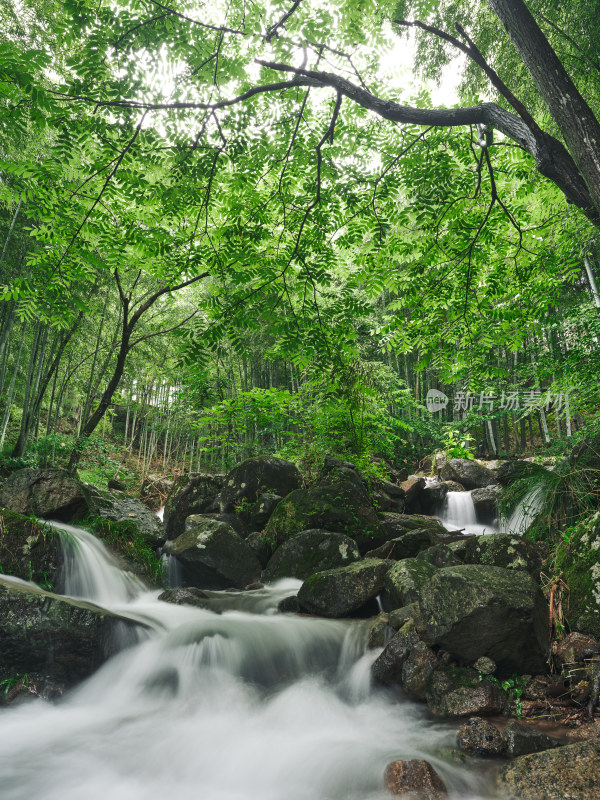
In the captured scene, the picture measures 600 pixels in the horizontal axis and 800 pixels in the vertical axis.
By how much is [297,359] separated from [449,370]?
2.07m

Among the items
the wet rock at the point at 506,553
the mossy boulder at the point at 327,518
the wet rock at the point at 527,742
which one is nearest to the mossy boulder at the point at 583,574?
the wet rock at the point at 506,553

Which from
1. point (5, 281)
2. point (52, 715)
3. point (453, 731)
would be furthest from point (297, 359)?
point (5, 281)

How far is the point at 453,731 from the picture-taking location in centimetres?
295

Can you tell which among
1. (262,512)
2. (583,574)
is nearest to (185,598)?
(262,512)

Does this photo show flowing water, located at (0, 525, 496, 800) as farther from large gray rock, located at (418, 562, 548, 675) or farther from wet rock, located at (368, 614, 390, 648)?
large gray rock, located at (418, 562, 548, 675)

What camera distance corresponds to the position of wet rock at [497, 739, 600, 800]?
6.66 ft

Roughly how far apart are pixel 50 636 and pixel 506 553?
178 inches

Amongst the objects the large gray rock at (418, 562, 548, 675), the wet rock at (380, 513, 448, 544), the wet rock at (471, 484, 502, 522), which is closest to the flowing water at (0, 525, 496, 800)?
the large gray rock at (418, 562, 548, 675)

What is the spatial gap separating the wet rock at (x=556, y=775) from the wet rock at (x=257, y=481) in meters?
6.01

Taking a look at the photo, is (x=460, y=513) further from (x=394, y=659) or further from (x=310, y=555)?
(x=394, y=659)

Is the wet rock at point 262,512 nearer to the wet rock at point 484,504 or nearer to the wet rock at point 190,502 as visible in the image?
the wet rock at point 190,502

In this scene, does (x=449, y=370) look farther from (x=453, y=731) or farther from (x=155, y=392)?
(x=155, y=392)

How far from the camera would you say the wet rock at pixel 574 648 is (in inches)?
121

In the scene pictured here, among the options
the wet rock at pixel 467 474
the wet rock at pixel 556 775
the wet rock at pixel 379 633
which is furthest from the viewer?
the wet rock at pixel 467 474
